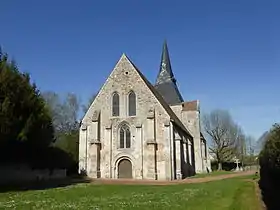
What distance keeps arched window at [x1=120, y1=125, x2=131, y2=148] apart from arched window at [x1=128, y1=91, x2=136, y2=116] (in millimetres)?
1728

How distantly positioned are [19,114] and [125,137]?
16915mm

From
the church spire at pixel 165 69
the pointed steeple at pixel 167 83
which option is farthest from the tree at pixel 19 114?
the church spire at pixel 165 69

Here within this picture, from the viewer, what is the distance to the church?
3769cm

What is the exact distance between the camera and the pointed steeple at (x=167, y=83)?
5575 cm

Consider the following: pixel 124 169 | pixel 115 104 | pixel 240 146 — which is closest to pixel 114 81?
pixel 115 104

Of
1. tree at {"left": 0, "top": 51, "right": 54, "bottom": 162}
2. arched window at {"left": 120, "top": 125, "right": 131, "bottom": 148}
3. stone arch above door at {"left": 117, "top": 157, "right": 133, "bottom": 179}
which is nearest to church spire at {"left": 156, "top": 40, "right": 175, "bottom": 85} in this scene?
arched window at {"left": 120, "top": 125, "right": 131, "bottom": 148}

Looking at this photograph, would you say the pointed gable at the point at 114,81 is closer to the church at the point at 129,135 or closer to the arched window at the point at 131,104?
the church at the point at 129,135

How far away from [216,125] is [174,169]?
1392 inches

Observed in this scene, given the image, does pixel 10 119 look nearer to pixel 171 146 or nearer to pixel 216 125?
pixel 171 146

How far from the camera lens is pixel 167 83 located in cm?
5888

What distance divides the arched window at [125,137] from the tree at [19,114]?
38.8 ft

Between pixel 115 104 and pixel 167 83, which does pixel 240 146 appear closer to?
pixel 167 83

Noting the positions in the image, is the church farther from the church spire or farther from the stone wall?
the church spire

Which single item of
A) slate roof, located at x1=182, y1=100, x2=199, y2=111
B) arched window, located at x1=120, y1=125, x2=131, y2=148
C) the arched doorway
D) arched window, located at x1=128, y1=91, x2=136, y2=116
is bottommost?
the arched doorway
